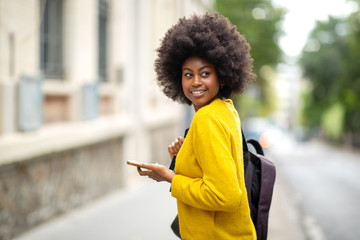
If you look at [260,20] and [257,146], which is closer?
[257,146]

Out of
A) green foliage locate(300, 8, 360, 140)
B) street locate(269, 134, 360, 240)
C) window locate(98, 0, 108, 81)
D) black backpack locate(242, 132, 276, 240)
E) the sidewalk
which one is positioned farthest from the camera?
green foliage locate(300, 8, 360, 140)

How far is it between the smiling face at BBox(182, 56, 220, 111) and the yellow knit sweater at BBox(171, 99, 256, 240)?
0.08 meters

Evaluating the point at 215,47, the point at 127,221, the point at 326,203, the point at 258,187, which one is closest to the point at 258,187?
the point at 258,187

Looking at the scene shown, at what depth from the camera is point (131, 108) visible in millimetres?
10047

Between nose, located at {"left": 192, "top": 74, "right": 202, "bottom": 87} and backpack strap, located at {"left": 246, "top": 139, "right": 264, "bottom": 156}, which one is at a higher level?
nose, located at {"left": 192, "top": 74, "right": 202, "bottom": 87}

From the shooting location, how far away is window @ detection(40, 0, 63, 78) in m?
6.46

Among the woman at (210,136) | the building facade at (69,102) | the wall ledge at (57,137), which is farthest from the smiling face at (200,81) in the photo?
the wall ledge at (57,137)

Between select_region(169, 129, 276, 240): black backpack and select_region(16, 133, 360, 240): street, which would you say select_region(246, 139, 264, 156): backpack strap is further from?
select_region(16, 133, 360, 240): street

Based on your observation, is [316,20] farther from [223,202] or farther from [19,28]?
[223,202]

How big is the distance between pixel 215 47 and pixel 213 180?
0.62 m

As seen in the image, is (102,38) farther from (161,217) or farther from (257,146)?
(257,146)

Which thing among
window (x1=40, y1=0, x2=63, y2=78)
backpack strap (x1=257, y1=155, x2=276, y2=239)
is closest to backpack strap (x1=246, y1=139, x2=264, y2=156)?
backpack strap (x1=257, y1=155, x2=276, y2=239)

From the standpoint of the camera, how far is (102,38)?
29.1ft

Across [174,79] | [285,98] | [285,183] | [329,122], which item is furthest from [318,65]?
[285,98]
